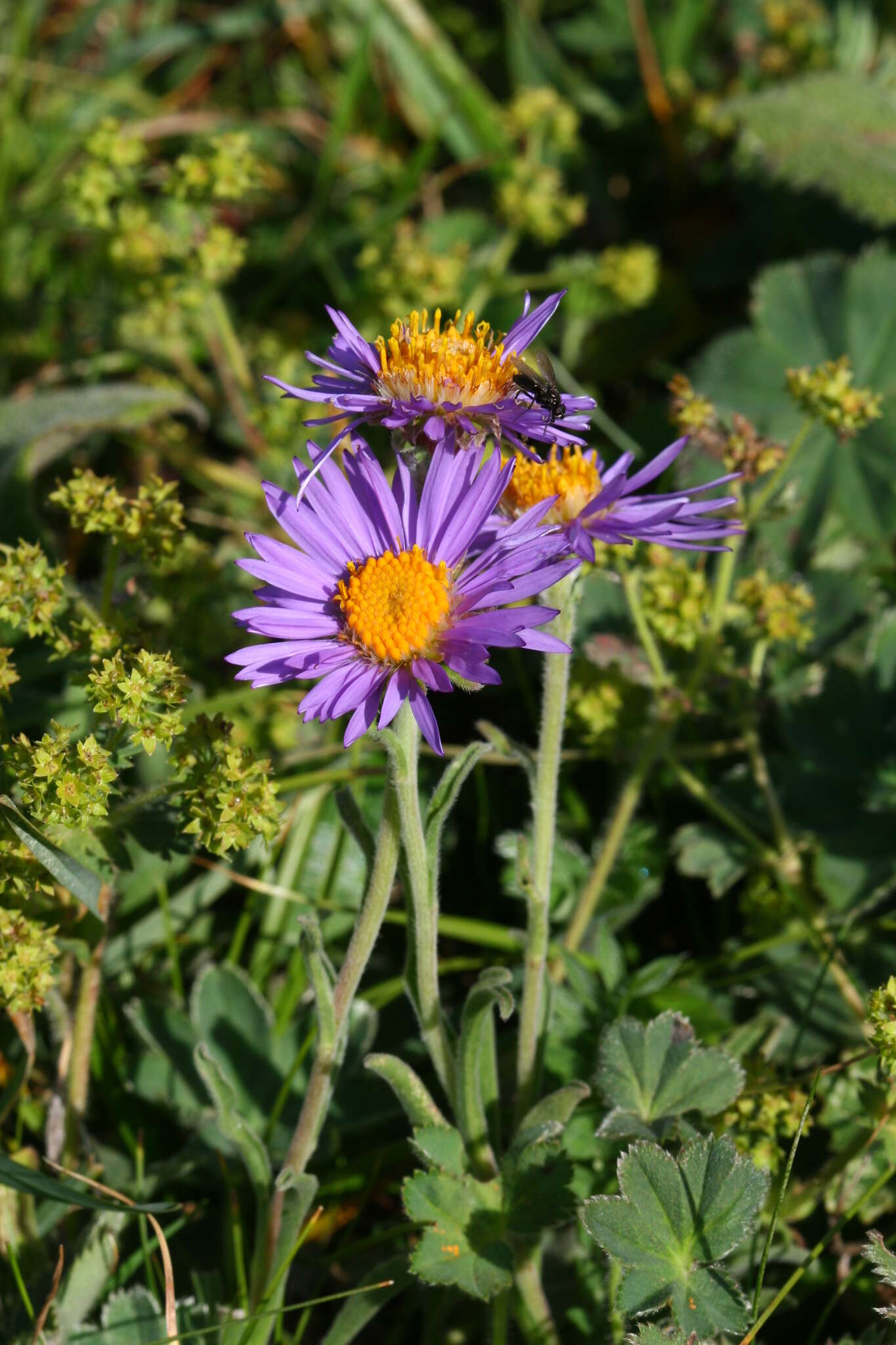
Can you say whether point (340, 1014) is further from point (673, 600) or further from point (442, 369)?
point (673, 600)

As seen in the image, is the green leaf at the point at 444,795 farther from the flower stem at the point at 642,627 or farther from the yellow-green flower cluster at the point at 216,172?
the yellow-green flower cluster at the point at 216,172

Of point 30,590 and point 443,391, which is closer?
point 443,391

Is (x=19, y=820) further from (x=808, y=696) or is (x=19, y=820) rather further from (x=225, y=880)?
(x=808, y=696)

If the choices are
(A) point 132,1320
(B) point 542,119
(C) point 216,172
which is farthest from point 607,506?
(B) point 542,119

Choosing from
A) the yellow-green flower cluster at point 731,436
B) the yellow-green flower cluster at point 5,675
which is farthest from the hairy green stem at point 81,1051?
the yellow-green flower cluster at point 731,436

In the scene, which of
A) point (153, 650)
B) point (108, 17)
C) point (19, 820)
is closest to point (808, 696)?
point (153, 650)
